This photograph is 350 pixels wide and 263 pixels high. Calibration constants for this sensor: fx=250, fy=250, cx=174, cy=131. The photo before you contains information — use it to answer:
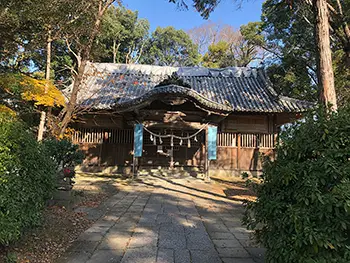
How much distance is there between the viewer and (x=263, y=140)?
469 inches

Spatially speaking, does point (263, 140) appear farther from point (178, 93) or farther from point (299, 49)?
point (299, 49)

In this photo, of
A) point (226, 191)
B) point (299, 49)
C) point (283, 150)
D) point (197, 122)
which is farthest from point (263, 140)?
Result: point (283, 150)

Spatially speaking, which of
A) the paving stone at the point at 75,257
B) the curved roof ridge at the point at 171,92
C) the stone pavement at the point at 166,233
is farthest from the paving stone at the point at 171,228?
the curved roof ridge at the point at 171,92

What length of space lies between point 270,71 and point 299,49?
2269 millimetres

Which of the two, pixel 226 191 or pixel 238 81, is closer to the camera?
pixel 226 191

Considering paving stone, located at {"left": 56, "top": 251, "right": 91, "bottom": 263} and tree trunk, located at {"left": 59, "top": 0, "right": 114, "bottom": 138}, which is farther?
tree trunk, located at {"left": 59, "top": 0, "right": 114, "bottom": 138}

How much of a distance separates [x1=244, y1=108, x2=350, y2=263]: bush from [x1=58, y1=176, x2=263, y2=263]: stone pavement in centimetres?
102

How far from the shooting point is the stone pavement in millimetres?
3210

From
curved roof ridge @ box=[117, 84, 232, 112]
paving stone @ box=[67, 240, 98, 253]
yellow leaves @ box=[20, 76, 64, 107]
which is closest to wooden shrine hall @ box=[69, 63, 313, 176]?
curved roof ridge @ box=[117, 84, 232, 112]

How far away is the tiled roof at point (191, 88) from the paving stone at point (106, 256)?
22.3 feet

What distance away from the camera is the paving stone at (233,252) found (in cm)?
329

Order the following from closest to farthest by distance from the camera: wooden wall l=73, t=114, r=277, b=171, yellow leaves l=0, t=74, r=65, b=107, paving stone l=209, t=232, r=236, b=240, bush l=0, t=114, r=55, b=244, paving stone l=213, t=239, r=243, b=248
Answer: bush l=0, t=114, r=55, b=244 < paving stone l=213, t=239, r=243, b=248 < paving stone l=209, t=232, r=236, b=240 < yellow leaves l=0, t=74, r=65, b=107 < wooden wall l=73, t=114, r=277, b=171

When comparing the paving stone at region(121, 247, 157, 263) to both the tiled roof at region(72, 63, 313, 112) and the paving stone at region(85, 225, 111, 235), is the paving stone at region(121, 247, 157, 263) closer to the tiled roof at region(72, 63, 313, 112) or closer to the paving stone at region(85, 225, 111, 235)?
the paving stone at region(85, 225, 111, 235)

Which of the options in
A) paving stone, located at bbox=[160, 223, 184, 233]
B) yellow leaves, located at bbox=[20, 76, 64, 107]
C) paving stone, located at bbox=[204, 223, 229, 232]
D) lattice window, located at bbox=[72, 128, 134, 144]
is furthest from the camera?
lattice window, located at bbox=[72, 128, 134, 144]
